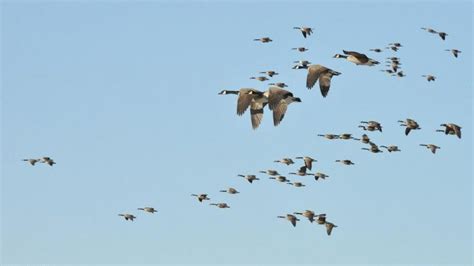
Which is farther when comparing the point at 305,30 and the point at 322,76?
the point at 305,30

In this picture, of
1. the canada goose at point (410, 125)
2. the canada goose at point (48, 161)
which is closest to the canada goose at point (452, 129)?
the canada goose at point (410, 125)

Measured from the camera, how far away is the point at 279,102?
4991 centimetres

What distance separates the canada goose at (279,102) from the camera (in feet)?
163

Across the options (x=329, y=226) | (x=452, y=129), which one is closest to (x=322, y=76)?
(x=452, y=129)

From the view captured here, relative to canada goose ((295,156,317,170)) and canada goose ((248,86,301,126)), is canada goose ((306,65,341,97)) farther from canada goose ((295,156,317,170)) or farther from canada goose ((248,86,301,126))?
canada goose ((295,156,317,170))

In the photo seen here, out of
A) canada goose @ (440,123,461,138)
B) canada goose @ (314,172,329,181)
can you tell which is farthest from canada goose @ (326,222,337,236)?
canada goose @ (440,123,461,138)

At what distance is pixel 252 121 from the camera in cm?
5041

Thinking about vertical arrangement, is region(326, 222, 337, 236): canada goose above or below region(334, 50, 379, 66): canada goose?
below

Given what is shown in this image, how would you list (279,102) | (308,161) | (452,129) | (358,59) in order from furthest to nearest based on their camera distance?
(308,161) < (452,129) < (358,59) < (279,102)

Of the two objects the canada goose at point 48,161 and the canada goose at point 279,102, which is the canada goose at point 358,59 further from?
the canada goose at point 48,161

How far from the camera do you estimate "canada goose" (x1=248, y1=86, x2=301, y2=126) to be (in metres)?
49.6

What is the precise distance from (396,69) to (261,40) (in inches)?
242

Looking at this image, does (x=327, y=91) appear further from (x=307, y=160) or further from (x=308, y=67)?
(x=307, y=160)

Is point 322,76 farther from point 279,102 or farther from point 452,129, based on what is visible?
point 452,129
